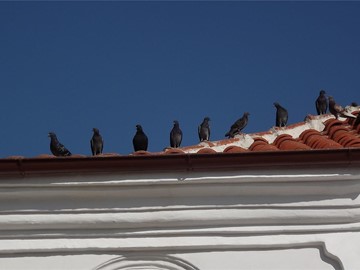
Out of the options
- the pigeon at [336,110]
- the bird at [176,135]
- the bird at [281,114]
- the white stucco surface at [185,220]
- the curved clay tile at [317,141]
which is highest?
the bird at [281,114]

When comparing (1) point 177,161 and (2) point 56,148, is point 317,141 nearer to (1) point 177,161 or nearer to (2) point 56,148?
(1) point 177,161

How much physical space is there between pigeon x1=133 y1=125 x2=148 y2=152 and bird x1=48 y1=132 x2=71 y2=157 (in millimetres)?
1118

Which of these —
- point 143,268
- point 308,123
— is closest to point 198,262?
point 143,268

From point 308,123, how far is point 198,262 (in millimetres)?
4054

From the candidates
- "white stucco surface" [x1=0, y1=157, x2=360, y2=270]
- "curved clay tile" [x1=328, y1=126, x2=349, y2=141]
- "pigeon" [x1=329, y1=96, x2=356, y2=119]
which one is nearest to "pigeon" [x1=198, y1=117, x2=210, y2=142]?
"pigeon" [x1=329, y1=96, x2=356, y2=119]

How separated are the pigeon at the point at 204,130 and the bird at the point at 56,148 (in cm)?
279

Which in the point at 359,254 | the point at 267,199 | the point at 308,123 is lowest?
the point at 359,254

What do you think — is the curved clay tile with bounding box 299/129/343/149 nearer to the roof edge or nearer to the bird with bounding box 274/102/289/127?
the roof edge

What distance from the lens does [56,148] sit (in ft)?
42.1

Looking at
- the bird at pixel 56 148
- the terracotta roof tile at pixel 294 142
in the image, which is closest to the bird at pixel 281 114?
the bird at pixel 56 148

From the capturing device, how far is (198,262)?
23.0 ft

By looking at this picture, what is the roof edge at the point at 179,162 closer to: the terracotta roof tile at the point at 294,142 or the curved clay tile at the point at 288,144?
the terracotta roof tile at the point at 294,142

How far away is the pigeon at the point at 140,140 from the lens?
13891mm

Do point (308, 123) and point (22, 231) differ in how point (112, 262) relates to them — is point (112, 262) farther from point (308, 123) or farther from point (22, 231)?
point (308, 123)
